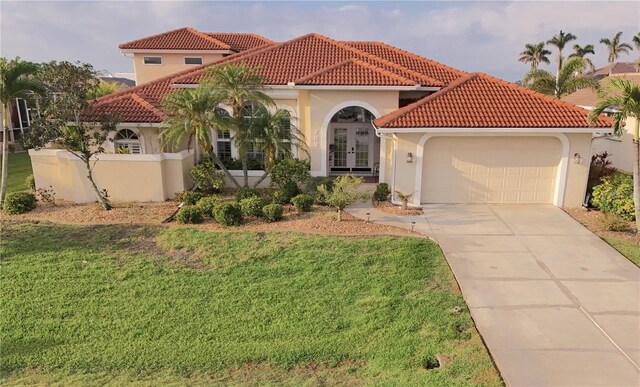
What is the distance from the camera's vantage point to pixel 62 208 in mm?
16125

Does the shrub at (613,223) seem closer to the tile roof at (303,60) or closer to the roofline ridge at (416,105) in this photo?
the roofline ridge at (416,105)

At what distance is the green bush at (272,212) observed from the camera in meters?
14.2

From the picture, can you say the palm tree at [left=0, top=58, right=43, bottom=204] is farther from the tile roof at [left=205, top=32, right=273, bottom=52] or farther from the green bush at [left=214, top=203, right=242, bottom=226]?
the tile roof at [left=205, top=32, right=273, bottom=52]

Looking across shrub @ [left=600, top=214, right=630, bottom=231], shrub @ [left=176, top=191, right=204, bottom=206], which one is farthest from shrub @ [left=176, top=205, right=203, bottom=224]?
shrub @ [left=600, top=214, right=630, bottom=231]

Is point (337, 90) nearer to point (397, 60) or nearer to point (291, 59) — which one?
point (291, 59)

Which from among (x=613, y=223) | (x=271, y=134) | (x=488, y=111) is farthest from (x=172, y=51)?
(x=613, y=223)

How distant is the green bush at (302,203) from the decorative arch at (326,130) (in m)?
3.91

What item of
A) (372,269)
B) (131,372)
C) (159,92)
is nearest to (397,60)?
(159,92)

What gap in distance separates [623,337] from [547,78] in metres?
28.1

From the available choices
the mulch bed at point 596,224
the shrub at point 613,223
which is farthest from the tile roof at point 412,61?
the shrub at point 613,223

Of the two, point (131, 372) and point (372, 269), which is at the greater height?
point (372, 269)

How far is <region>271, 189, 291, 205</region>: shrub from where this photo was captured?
16031mm

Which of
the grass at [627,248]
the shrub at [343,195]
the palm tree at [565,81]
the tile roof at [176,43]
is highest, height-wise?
the tile roof at [176,43]

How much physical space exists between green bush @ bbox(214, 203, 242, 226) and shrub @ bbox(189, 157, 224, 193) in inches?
135
